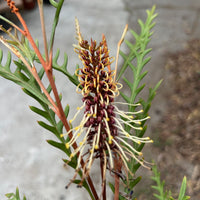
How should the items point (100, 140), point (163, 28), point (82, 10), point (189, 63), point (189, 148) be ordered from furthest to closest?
point (82, 10) → point (163, 28) → point (189, 63) → point (189, 148) → point (100, 140)

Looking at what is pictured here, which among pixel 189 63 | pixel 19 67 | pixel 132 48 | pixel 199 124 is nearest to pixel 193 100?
pixel 199 124

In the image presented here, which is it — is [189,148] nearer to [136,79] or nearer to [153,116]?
[153,116]

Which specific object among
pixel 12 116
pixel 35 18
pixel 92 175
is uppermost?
pixel 35 18

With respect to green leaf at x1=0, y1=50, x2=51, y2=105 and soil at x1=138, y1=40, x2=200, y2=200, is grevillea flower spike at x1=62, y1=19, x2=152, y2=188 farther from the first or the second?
soil at x1=138, y1=40, x2=200, y2=200

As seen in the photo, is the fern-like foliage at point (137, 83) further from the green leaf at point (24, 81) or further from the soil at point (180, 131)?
the soil at point (180, 131)

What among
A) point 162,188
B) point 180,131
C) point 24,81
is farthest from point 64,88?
point 24,81

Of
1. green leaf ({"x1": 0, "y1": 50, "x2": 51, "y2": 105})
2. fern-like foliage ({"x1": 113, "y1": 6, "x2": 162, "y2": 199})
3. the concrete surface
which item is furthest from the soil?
green leaf ({"x1": 0, "y1": 50, "x2": 51, "y2": 105})
